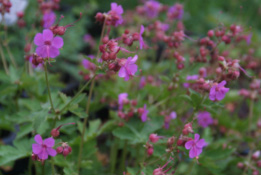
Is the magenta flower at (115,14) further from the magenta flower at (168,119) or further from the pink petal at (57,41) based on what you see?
the magenta flower at (168,119)

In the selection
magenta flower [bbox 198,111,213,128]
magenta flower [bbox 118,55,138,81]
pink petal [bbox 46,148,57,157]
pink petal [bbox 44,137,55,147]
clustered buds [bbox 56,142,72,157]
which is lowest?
magenta flower [bbox 198,111,213,128]

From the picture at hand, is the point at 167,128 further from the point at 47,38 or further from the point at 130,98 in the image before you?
the point at 47,38

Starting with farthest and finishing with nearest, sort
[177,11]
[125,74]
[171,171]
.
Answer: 1. [177,11]
2. [171,171]
3. [125,74]

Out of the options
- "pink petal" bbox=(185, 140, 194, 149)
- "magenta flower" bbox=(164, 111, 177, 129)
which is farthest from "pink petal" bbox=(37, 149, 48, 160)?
"magenta flower" bbox=(164, 111, 177, 129)

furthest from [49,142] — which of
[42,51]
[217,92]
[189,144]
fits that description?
[217,92]

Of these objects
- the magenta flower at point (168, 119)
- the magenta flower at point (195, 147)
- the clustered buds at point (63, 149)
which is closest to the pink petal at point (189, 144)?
the magenta flower at point (195, 147)

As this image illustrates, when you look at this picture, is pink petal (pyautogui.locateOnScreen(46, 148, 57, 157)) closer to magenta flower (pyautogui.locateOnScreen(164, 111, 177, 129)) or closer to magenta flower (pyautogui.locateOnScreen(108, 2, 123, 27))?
magenta flower (pyautogui.locateOnScreen(108, 2, 123, 27))

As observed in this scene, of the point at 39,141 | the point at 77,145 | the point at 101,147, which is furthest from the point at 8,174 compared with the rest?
the point at 39,141
